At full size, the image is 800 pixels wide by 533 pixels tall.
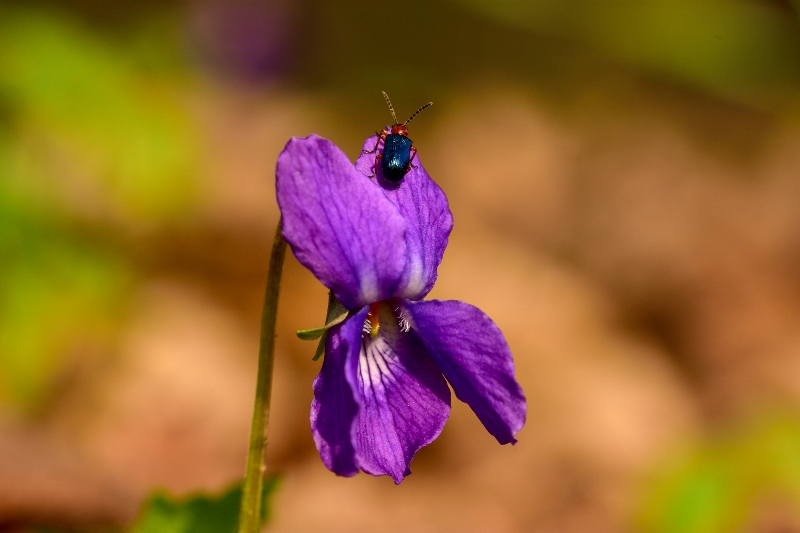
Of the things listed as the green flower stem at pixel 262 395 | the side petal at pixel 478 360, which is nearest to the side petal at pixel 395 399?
the side petal at pixel 478 360

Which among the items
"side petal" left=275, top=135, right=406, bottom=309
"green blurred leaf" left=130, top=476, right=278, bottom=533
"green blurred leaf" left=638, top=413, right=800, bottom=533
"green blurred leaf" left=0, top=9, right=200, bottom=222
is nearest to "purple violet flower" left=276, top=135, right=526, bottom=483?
"side petal" left=275, top=135, right=406, bottom=309

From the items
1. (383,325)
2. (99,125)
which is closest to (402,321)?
(383,325)

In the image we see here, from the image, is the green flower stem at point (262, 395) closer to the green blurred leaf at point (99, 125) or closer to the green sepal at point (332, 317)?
the green sepal at point (332, 317)

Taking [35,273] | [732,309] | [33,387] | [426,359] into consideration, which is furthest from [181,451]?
[732,309]

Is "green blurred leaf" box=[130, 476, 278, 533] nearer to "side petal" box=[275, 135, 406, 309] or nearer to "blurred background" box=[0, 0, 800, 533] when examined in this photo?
"blurred background" box=[0, 0, 800, 533]

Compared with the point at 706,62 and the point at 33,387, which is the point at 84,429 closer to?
the point at 33,387

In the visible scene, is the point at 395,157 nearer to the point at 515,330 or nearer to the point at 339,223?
the point at 339,223

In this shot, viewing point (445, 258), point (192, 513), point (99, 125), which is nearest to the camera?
point (192, 513)
